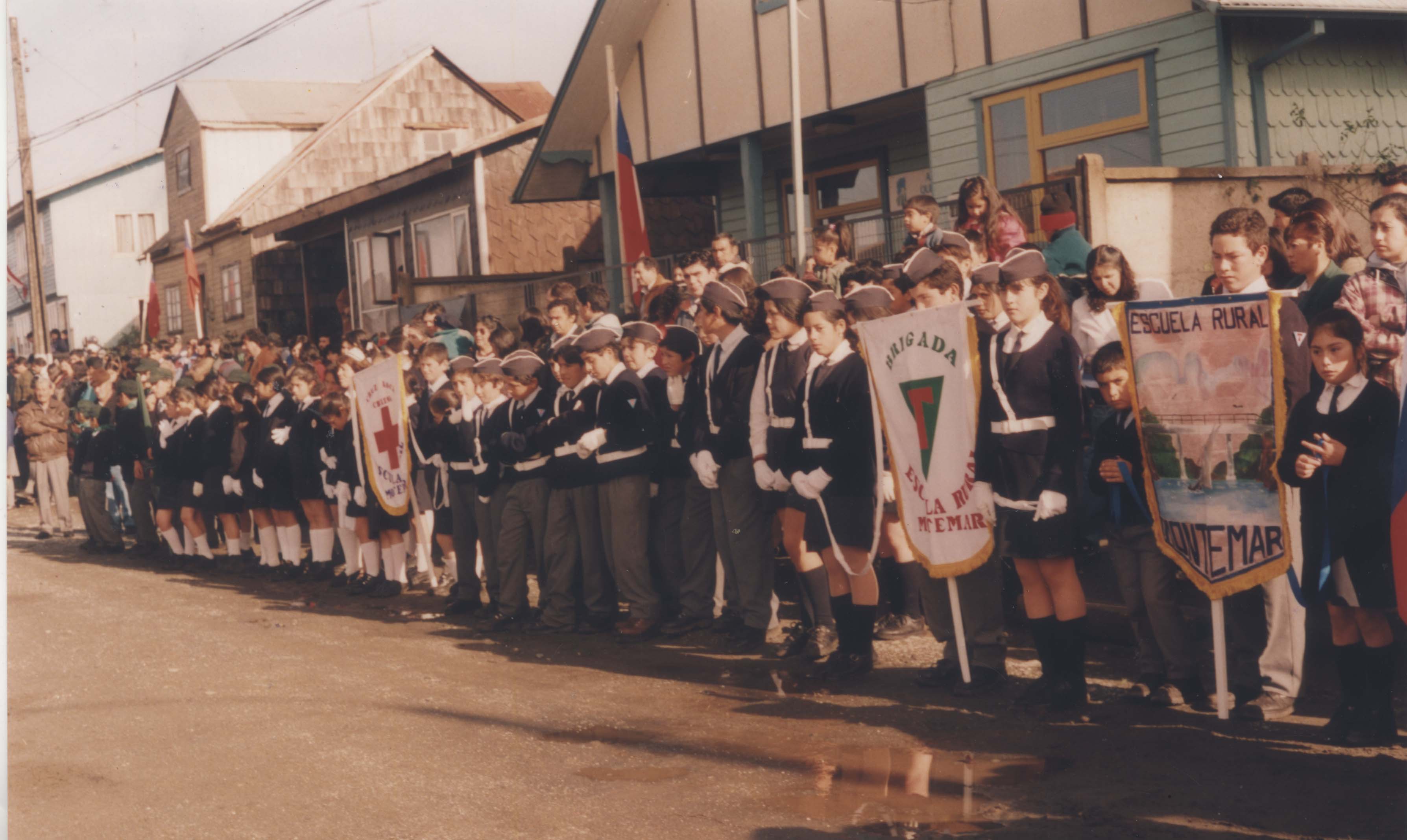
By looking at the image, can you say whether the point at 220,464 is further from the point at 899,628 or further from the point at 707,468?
the point at 899,628

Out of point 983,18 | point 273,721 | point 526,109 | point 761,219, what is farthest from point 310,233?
point 273,721

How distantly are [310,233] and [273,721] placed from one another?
2536 cm

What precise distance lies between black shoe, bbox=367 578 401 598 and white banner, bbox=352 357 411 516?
0.70m

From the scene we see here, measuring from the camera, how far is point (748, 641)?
27.1 feet

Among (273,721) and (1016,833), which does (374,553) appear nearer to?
(273,721)

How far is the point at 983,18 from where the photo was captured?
13.5 meters

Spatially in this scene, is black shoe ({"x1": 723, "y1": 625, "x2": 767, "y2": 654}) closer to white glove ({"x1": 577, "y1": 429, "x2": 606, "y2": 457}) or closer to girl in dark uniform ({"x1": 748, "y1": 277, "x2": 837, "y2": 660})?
girl in dark uniform ({"x1": 748, "y1": 277, "x2": 837, "y2": 660})

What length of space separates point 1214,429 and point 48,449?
15.5 metres

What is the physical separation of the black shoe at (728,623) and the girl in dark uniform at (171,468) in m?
7.76

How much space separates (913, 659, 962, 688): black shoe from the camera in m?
6.84

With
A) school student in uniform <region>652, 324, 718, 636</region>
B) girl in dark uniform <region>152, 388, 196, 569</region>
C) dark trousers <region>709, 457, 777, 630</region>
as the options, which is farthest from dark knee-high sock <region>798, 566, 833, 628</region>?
girl in dark uniform <region>152, 388, 196, 569</region>

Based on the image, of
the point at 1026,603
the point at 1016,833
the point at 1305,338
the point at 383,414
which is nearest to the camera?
the point at 1016,833

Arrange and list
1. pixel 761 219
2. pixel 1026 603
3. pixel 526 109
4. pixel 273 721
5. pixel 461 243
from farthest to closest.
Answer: pixel 526 109, pixel 461 243, pixel 761 219, pixel 273 721, pixel 1026 603

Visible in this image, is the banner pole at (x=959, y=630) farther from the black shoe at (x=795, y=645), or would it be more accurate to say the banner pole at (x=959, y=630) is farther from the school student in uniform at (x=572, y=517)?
the school student in uniform at (x=572, y=517)
